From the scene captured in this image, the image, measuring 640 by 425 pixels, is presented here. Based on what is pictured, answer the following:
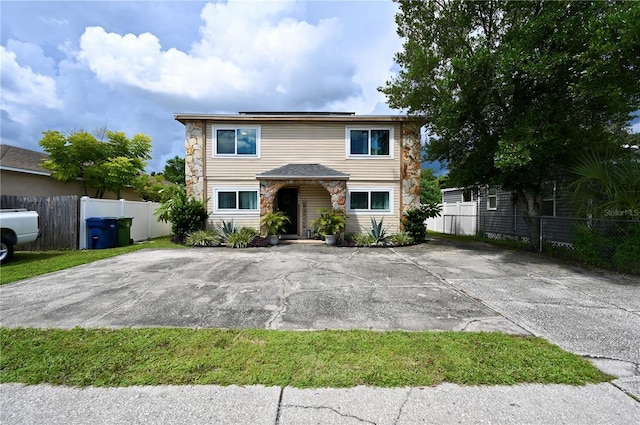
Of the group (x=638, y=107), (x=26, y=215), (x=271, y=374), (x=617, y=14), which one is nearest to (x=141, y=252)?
(x=26, y=215)

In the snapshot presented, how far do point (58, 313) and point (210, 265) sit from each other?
332 centimetres

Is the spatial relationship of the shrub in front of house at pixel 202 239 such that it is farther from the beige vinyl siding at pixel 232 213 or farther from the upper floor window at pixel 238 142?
the upper floor window at pixel 238 142

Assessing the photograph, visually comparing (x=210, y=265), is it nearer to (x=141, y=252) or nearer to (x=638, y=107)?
(x=141, y=252)

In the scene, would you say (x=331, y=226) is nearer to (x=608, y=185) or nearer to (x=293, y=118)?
(x=293, y=118)

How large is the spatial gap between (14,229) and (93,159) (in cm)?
941

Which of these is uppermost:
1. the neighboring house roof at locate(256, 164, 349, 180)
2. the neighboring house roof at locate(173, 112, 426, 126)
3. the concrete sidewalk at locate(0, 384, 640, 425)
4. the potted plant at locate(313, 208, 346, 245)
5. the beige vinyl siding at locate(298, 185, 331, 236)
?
the neighboring house roof at locate(173, 112, 426, 126)

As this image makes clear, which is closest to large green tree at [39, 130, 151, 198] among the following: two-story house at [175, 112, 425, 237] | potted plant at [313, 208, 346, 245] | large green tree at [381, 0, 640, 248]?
two-story house at [175, 112, 425, 237]

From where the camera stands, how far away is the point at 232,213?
1198cm

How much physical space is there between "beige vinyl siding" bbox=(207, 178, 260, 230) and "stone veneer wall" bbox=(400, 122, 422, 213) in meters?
6.90

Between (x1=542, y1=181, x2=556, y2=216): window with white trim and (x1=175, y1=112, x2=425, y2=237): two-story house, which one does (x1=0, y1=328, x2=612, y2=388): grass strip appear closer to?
(x1=175, y1=112, x2=425, y2=237): two-story house

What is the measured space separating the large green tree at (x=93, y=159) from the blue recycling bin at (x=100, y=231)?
624 cm

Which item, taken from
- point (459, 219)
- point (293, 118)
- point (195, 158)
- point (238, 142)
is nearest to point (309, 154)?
point (293, 118)

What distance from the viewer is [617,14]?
549 cm

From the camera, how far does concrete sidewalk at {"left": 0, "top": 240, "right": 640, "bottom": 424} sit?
1992 mm
